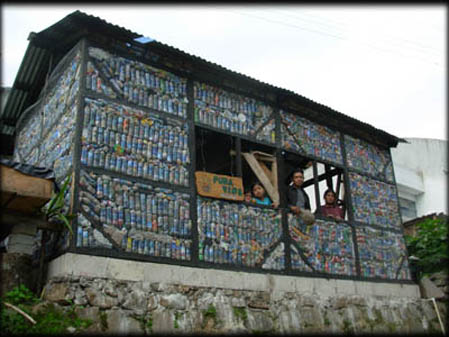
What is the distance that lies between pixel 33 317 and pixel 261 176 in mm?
4885

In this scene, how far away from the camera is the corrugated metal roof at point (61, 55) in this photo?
857 centimetres

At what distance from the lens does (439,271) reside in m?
12.5

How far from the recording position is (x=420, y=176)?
72.7 ft

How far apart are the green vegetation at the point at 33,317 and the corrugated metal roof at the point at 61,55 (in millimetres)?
3502

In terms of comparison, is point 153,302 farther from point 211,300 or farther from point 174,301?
point 211,300

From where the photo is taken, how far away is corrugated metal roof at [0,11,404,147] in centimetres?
857

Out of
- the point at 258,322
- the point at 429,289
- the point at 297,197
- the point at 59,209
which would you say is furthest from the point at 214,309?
the point at 429,289

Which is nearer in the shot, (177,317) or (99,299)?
(99,299)

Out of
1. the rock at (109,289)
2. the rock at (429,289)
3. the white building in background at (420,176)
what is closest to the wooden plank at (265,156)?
the rock at (109,289)

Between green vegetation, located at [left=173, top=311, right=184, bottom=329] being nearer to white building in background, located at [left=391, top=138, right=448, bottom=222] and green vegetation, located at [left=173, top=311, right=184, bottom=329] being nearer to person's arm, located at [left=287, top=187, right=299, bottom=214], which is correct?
person's arm, located at [left=287, top=187, right=299, bottom=214]

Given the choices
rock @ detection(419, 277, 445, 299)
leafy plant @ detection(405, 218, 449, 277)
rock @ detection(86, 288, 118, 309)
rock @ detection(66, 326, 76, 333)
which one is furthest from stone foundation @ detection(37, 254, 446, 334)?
leafy plant @ detection(405, 218, 449, 277)

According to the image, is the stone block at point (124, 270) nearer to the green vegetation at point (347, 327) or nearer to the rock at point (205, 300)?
the rock at point (205, 300)

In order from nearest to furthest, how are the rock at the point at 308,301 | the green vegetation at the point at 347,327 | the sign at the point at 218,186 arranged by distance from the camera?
the sign at the point at 218,186, the rock at the point at 308,301, the green vegetation at the point at 347,327

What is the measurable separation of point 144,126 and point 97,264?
2.39 m
